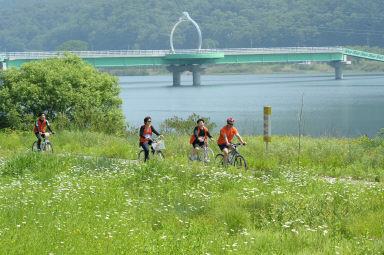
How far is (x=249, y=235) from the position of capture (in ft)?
26.2

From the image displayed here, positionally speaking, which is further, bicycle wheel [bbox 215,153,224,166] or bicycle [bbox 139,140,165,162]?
bicycle [bbox 139,140,165,162]

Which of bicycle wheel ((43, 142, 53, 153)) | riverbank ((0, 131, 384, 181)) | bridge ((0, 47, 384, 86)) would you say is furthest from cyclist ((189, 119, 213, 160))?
bridge ((0, 47, 384, 86))

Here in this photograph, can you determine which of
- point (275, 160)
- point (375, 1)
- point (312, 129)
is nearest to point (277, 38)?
point (375, 1)

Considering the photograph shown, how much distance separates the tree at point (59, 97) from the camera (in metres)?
24.2

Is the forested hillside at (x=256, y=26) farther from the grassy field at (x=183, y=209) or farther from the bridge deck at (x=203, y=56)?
the grassy field at (x=183, y=209)

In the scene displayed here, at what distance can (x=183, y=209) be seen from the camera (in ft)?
31.2

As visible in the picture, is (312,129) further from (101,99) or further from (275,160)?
(275,160)

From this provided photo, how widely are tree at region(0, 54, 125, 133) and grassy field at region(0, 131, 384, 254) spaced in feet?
33.1

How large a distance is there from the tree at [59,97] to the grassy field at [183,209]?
1008 centimetres

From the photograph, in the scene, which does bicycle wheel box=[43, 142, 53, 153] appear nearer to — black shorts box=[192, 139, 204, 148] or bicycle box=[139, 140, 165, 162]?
bicycle box=[139, 140, 165, 162]

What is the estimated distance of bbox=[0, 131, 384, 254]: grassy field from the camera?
740cm

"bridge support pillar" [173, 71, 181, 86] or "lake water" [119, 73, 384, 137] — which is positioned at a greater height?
"bridge support pillar" [173, 71, 181, 86]

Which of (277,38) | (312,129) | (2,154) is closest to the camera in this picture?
(2,154)

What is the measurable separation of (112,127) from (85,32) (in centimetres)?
18030
